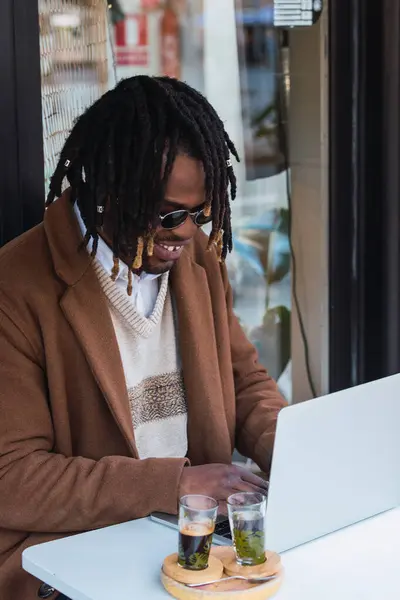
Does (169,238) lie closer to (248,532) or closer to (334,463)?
(334,463)

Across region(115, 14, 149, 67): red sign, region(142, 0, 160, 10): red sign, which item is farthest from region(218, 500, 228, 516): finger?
region(142, 0, 160, 10): red sign

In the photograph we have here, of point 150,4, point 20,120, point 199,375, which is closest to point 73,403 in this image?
point 199,375

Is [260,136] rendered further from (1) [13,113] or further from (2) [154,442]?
(2) [154,442]

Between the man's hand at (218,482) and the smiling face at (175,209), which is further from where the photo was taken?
the smiling face at (175,209)

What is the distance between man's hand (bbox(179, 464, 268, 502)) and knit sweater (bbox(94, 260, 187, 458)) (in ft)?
0.87

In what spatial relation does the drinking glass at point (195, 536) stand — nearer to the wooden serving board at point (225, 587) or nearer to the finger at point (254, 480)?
the wooden serving board at point (225, 587)

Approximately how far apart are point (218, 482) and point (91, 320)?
39 centimetres

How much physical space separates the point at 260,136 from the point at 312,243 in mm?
416

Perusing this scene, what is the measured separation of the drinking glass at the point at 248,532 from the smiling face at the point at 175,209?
607 mm

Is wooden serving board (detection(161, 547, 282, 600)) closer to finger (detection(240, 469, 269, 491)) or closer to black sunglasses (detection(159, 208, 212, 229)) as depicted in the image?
finger (detection(240, 469, 269, 491))

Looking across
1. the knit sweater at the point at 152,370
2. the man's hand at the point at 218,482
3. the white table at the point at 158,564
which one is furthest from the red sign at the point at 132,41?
the white table at the point at 158,564

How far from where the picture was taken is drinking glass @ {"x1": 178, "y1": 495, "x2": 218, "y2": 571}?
1504mm

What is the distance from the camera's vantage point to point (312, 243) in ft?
10.9

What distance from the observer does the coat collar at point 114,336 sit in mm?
1931
